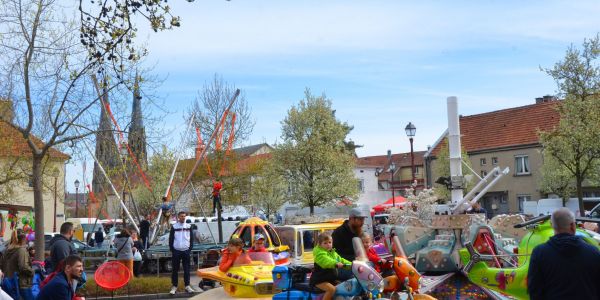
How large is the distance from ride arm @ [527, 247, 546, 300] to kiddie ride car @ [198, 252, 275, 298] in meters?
6.62

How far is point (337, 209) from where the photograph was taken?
40.1m

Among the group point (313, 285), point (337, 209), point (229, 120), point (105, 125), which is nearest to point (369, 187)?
point (337, 209)

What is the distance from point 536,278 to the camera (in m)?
5.82

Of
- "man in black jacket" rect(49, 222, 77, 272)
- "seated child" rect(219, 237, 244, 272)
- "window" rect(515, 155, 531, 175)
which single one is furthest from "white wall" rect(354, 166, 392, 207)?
"man in black jacket" rect(49, 222, 77, 272)

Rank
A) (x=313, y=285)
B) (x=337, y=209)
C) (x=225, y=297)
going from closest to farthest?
(x=313, y=285) < (x=225, y=297) < (x=337, y=209)

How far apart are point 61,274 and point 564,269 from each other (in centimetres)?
427

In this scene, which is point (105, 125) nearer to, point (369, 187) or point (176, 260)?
point (176, 260)

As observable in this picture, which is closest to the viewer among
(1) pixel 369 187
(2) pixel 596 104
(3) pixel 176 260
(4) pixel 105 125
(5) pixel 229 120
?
(3) pixel 176 260

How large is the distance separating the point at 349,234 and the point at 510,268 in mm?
2046

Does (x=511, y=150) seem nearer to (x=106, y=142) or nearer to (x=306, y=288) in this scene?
(x=106, y=142)

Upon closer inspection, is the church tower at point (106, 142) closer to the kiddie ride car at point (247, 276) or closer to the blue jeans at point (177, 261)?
the blue jeans at point (177, 261)

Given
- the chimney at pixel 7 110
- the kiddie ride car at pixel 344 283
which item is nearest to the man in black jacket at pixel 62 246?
the kiddie ride car at pixel 344 283

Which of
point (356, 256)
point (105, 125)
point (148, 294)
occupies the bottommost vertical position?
point (148, 294)

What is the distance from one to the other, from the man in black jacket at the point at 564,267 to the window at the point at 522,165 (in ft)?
157
